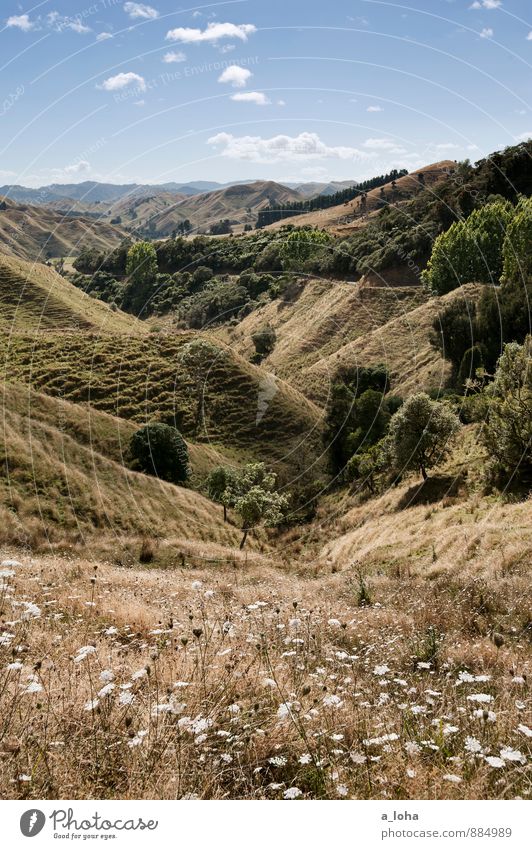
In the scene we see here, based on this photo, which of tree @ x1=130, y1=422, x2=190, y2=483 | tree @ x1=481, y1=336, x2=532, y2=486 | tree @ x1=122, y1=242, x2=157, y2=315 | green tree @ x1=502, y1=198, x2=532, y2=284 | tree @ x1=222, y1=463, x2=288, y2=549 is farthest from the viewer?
tree @ x1=122, y1=242, x2=157, y2=315

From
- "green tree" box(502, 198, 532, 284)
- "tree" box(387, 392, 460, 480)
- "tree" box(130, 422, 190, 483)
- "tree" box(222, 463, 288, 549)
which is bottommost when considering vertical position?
"tree" box(222, 463, 288, 549)

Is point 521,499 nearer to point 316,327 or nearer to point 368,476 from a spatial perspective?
point 368,476

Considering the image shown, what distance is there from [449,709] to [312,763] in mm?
1573

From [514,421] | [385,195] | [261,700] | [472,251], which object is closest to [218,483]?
[514,421]

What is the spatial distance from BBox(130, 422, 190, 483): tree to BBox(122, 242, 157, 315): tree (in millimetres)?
98219

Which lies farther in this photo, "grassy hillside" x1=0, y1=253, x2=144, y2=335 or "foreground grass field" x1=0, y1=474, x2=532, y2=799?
"grassy hillside" x1=0, y1=253, x2=144, y2=335

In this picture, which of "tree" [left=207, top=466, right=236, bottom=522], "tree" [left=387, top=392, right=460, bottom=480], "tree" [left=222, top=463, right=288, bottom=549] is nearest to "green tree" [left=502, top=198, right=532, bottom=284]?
"tree" [left=387, top=392, right=460, bottom=480]

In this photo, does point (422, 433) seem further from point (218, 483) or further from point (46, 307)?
point (46, 307)

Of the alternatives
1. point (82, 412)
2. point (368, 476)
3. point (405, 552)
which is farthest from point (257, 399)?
point (405, 552)

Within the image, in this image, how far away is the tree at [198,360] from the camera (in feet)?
224

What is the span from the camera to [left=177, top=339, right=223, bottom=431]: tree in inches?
2682

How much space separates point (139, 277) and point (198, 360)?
9297 cm

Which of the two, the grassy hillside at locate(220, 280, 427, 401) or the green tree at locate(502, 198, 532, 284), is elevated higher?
the green tree at locate(502, 198, 532, 284)

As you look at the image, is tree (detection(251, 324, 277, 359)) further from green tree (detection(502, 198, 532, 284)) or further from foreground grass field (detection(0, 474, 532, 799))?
foreground grass field (detection(0, 474, 532, 799))
